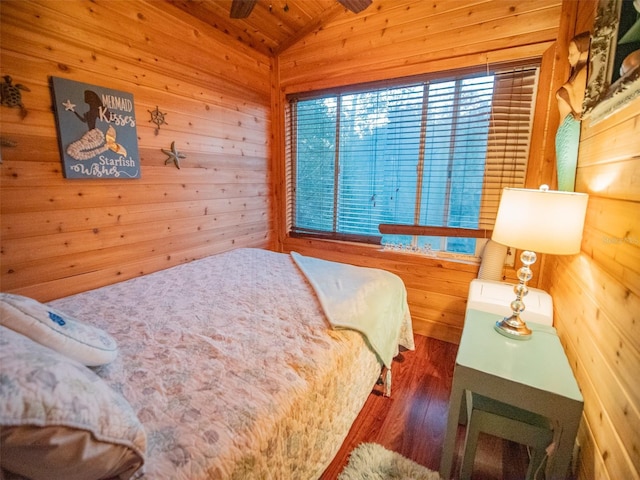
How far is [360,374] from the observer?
1473 millimetres

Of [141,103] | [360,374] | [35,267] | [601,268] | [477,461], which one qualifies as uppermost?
[141,103]

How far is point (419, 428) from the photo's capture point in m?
1.66

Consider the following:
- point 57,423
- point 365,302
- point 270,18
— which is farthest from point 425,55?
point 57,423

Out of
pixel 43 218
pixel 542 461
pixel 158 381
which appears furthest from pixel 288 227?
pixel 542 461

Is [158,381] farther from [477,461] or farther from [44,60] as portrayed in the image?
[44,60]

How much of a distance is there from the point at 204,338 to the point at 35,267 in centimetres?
125

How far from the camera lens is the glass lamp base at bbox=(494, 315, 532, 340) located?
55.7 inches

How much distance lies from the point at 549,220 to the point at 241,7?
1899 mm

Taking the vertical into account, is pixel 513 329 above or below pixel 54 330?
below

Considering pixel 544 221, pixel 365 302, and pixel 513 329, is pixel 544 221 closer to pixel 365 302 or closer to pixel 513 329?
pixel 513 329

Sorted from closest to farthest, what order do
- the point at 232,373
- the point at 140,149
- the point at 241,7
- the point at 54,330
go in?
1. the point at 54,330
2. the point at 232,373
3. the point at 241,7
4. the point at 140,149

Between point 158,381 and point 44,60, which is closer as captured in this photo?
point 158,381

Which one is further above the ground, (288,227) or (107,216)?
→ (107,216)

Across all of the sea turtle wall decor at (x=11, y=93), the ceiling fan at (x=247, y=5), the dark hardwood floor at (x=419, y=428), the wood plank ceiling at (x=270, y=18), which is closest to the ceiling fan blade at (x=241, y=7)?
the ceiling fan at (x=247, y=5)
